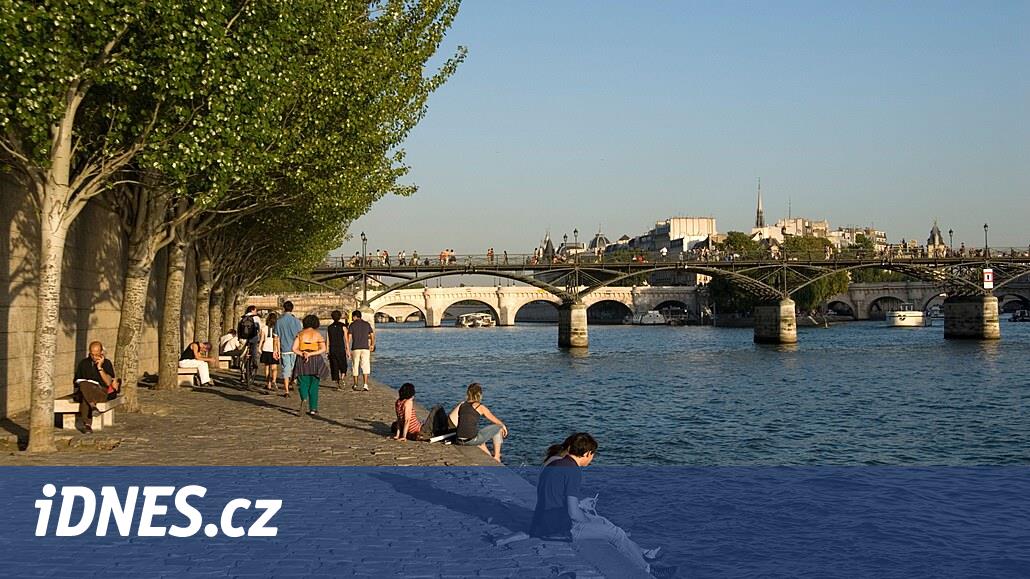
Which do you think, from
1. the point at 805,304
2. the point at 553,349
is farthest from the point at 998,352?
the point at 805,304

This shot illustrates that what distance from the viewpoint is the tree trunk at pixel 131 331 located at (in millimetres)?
19062

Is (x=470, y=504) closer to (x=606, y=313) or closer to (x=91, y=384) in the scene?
(x=91, y=384)

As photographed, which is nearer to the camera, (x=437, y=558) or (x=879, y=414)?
(x=437, y=558)

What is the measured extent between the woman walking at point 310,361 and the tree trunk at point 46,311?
5310 mm

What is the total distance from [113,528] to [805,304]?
11426cm

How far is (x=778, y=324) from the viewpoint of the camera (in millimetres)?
83188

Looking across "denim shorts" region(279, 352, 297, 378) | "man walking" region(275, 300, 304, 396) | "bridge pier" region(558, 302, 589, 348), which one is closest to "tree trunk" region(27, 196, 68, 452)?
"man walking" region(275, 300, 304, 396)

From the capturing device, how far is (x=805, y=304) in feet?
383

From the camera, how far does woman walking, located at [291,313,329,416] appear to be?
1866 cm

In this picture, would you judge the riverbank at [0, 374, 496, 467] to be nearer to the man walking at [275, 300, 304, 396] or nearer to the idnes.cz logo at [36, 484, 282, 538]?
the man walking at [275, 300, 304, 396]

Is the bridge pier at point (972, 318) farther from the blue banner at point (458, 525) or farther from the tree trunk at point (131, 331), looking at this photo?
the tree trunk at point (131, 331)

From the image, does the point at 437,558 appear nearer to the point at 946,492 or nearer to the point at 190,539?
the point at 190,539

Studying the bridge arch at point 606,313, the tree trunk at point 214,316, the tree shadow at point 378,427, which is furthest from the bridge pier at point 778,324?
the bridge arch at point 606,313

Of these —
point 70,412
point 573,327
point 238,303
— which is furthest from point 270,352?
point 573,327
